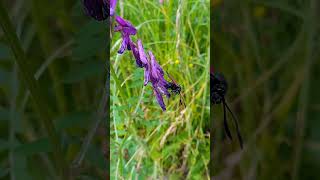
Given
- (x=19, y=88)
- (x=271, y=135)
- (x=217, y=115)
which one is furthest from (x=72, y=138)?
(x=271, y=135)

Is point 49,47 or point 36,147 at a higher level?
point 49,47

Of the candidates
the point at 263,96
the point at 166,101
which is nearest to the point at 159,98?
the point at 166,101

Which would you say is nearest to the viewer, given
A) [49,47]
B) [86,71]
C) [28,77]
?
[28,77]

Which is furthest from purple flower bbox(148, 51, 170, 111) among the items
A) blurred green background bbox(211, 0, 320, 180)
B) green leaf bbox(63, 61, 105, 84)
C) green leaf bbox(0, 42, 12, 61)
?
blurred green background bbox(211, 0, 320, 180)

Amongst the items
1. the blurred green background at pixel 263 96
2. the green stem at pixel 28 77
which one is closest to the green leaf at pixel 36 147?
the green stem at pixel 28 77

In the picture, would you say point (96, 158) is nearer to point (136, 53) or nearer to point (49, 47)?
point (136, 53)

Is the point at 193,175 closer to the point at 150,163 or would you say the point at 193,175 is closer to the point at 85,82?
the point at 150,163

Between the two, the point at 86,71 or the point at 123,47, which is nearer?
the point at 123,47
